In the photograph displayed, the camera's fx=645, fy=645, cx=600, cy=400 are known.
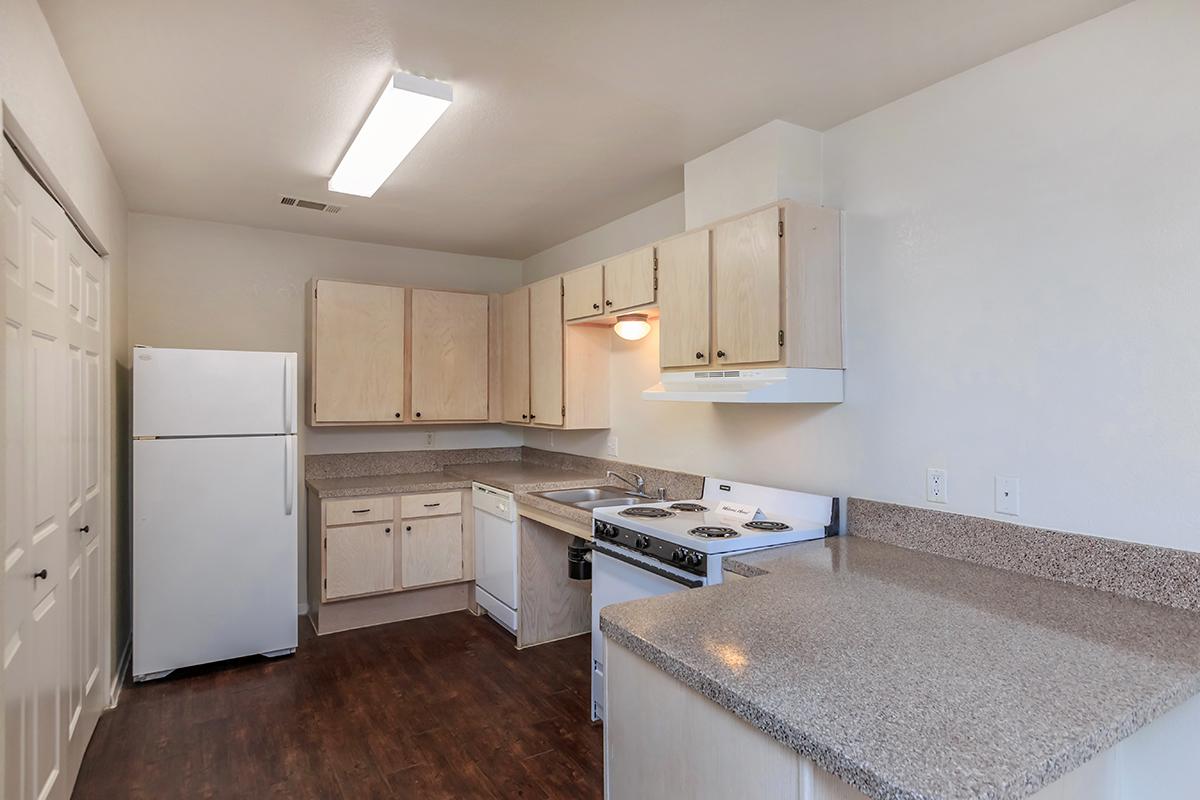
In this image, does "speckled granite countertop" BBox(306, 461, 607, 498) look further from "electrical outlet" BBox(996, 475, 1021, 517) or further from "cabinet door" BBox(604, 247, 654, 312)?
"electrical outlet" BBox(996, 475, 1021, 517)

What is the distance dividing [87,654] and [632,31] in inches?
119

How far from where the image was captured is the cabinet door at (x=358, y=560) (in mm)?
3719

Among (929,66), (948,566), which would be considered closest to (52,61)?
(929,66)

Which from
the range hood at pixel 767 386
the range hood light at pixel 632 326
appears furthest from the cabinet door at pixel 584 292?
the range hood at pixel 767 386

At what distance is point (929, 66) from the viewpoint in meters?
2.07

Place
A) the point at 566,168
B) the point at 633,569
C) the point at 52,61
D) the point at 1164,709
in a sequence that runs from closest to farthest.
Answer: the point at 1164,709
the point at 52,61
the point at 633,569
the point at 566,168

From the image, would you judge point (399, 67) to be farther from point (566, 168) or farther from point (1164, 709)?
point (1164, 709)

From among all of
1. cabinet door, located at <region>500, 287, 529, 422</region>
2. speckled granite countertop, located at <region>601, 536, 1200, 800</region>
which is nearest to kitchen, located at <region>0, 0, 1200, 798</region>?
speckled granite countertop, located at <region>601, 536, 1200, 800</region>

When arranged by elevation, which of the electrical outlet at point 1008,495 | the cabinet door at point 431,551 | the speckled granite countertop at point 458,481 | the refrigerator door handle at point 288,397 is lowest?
the cabinet door at point 431,551

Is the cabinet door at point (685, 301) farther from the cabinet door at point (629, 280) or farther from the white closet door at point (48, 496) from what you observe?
the white closet door at point (48, 496)

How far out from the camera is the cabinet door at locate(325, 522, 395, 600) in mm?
3719

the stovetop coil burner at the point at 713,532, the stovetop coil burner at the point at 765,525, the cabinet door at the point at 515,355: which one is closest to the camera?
the stovetop coil burner at the point at 713,532

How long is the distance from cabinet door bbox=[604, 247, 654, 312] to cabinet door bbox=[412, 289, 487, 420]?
4.59 feet

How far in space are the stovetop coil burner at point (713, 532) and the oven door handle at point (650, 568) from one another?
0.52 ft
